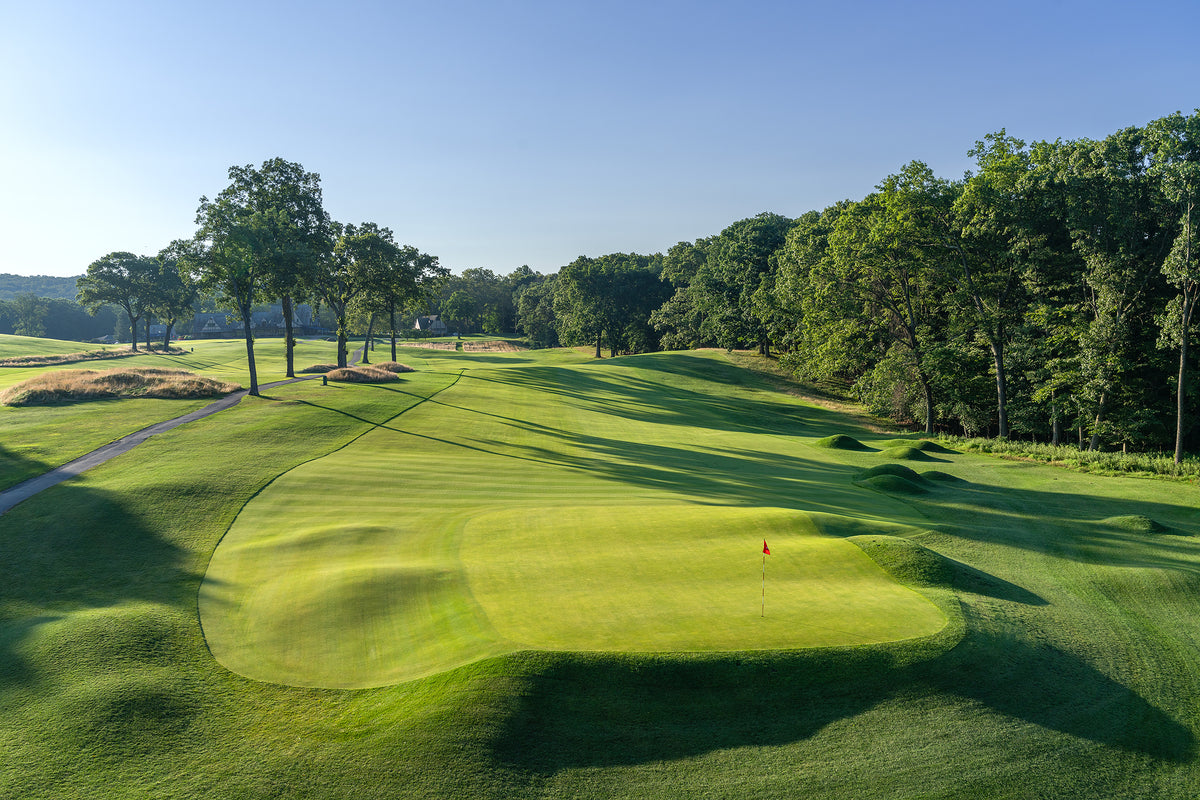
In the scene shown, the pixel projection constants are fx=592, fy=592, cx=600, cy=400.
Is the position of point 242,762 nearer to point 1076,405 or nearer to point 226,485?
point 226,485

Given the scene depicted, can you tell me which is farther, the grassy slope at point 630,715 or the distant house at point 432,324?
the distant house at point 432,324

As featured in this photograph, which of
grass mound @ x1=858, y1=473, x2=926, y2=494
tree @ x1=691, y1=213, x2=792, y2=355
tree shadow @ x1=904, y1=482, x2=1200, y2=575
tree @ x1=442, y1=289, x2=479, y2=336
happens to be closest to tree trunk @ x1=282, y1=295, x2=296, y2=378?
grass mound @ x1=858, y1=473, x2=926, y2=494

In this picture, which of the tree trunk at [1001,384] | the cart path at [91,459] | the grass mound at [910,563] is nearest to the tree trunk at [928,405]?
the tree trunk at [1001,384]

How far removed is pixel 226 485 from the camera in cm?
2038

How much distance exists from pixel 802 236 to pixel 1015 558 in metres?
48.7

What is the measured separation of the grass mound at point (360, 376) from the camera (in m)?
47.3

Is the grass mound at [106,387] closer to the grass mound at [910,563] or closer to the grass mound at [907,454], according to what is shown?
the grass mound at [910,563]

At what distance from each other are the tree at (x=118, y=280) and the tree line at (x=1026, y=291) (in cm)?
8104

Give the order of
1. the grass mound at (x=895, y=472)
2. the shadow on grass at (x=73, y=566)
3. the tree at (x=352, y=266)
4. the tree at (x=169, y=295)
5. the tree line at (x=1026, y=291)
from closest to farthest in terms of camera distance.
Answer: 1. the shadow on grass at (x=73, y=566)
2. the grass mound at (x=895, y=472)
3. the tree line at (x=1026, y=291)
4. the tree at (x=352, y=266)
5. the tree at (x=169, y=295)

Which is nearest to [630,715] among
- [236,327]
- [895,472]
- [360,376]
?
[895,472]

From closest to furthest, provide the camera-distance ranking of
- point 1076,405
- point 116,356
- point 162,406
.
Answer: point 162,406 < point 1076,405 < point 116,356

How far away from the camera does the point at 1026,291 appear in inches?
1526

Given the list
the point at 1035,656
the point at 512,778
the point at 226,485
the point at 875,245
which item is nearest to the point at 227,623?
the point at 512,778

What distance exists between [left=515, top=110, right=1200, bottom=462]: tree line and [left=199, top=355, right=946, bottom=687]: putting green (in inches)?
736
